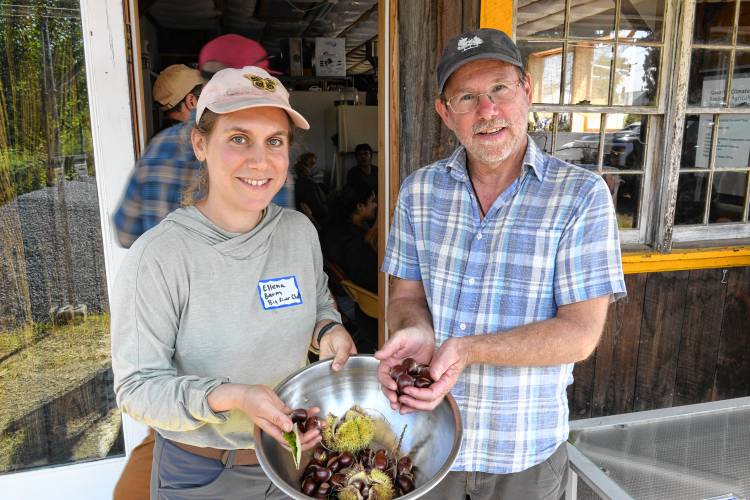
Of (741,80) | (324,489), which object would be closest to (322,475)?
(324,489)

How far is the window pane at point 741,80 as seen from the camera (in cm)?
317

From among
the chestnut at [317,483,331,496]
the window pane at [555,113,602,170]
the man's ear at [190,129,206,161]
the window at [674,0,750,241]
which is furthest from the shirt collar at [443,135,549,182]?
the window at [674,0,750,241]

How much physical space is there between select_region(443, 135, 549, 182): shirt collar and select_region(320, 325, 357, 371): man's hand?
0.61 meters

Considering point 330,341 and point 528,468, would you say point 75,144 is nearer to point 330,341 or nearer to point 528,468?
point 330,341

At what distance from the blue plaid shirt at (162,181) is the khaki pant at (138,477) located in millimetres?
851

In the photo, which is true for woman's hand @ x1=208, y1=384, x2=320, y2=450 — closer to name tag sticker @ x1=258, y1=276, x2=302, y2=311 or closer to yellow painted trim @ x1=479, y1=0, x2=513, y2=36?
name tag sticker @ x1=258, y1=276, x2=302, y2=311

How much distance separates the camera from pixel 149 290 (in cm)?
133

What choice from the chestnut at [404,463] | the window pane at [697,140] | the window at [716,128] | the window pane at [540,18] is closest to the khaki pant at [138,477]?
the chestnut at [404,463]

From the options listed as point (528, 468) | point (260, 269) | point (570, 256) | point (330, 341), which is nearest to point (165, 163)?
point (260, 269)

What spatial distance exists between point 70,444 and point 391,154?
7.04ft

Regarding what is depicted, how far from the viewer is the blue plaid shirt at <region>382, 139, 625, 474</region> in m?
1.49

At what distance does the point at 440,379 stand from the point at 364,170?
155 inches

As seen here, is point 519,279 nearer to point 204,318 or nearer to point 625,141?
point 204,318

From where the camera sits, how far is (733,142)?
327cm
